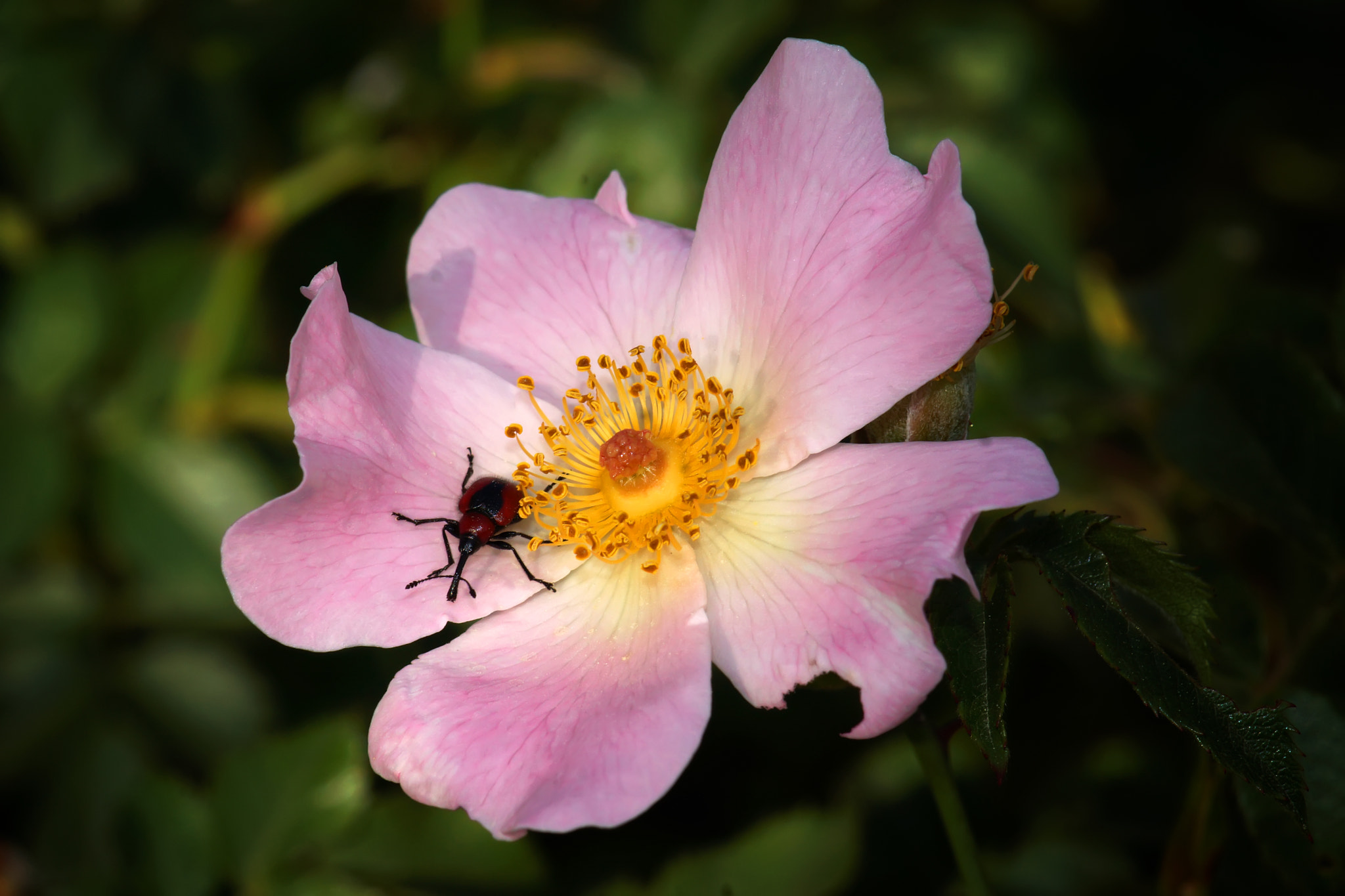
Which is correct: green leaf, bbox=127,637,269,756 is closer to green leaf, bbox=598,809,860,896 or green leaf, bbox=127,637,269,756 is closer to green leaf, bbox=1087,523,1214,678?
green leaf, bbox=598,809,860,896

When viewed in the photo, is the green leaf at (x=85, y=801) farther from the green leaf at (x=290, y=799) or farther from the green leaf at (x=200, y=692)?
the green leaf at (x=290, y=799)

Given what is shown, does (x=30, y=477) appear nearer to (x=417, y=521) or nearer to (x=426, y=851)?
(x=426, y=851)

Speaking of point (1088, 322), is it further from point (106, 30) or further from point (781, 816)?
point (106, 30)

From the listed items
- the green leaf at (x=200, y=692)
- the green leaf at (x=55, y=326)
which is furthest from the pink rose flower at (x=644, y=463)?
the green leaf at (x=55, y=326)

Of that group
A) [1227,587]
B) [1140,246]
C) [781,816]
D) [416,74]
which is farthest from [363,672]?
[1140,246]

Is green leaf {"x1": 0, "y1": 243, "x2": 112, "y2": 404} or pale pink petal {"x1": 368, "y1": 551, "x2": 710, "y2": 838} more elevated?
green leaf {"x1": 0, "y1": 243, "x2": 112, "y2": 404}

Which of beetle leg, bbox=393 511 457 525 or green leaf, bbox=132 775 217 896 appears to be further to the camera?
green leaf, bbox=132 775 217 896

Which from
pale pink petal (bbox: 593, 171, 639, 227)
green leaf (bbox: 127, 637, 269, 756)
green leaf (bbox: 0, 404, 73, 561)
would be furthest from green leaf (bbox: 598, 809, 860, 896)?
green leaf (bbox: 0, 404, 73, 561)
